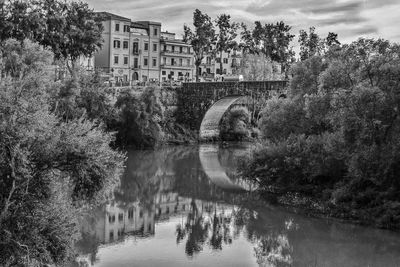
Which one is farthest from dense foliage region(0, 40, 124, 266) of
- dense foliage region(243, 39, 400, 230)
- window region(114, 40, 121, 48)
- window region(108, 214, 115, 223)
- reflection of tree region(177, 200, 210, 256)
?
window region(114, 40, 121, 48)

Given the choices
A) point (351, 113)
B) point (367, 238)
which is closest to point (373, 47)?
point (351, 113)

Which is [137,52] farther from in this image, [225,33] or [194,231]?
[194,231]

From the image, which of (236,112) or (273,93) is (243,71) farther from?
(273,93)

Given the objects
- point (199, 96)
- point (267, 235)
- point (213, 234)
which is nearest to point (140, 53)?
point (199, 96)

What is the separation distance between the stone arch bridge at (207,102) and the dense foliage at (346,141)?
37.3 m

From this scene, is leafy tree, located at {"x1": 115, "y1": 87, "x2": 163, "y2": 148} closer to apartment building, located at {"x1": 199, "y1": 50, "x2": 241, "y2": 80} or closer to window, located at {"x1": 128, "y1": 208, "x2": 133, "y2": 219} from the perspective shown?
window, located at {"x1": 128, "y1": 208, "x2": 133, "y2": 219}

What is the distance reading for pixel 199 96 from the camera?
9350 cm

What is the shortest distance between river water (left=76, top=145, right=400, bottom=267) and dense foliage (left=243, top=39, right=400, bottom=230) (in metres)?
2.48

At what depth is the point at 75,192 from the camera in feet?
85.8

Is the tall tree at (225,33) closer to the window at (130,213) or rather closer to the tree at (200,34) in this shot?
the tree at (200,34)

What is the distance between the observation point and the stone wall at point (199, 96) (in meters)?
86.2

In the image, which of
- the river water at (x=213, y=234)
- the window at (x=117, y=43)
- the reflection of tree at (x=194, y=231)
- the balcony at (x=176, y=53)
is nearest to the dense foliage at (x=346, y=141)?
the river water at (x=213, y=234)

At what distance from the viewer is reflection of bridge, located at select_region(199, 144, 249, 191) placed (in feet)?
180

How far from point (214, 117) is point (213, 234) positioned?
58275 millimetres
